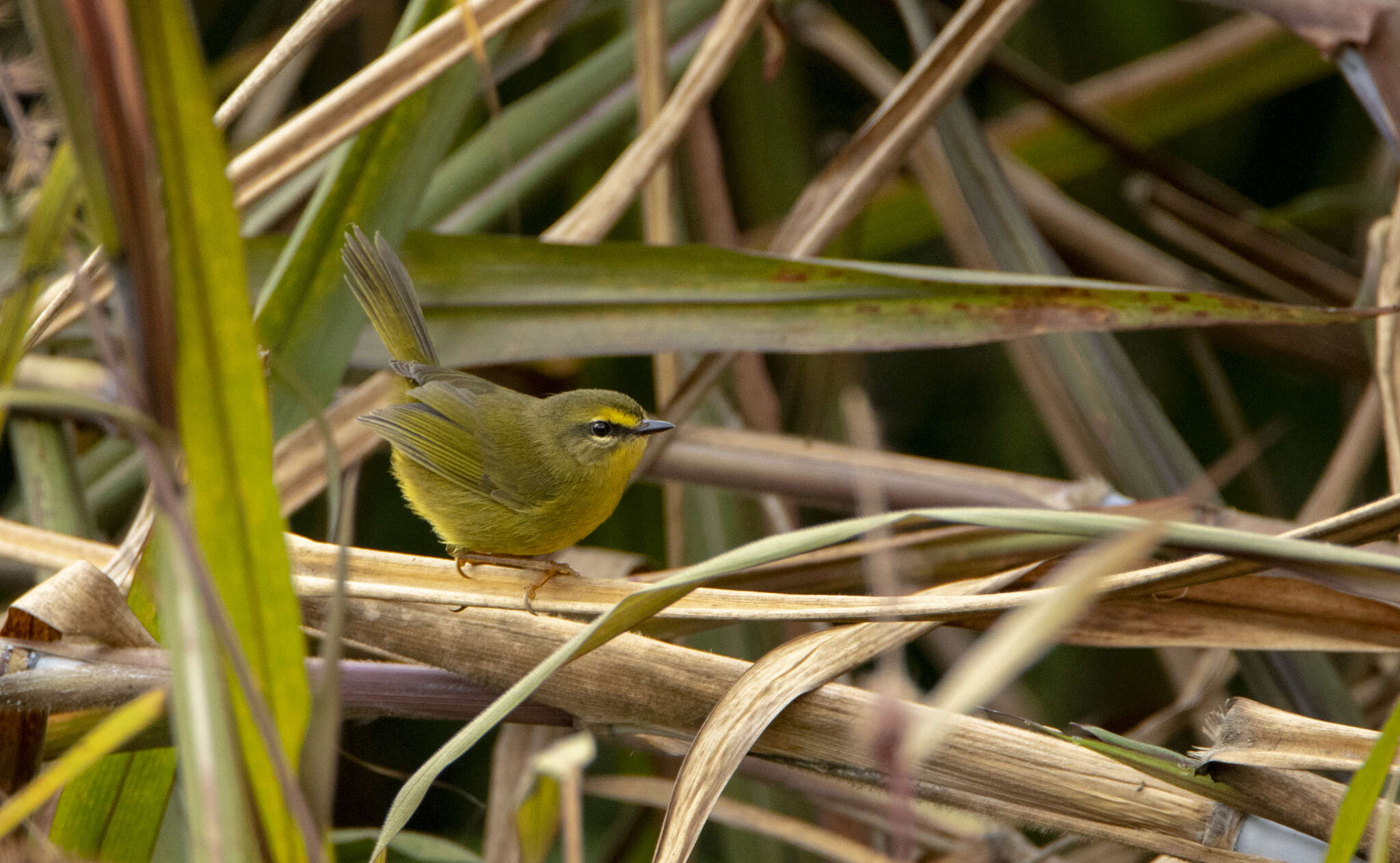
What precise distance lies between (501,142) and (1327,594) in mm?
1840

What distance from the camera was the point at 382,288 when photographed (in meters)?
1.90

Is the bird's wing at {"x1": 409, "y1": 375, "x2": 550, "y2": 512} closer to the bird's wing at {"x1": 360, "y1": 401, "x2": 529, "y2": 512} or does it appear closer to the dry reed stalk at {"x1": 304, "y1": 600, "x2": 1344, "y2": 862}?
the bird's wing at {"x1": 360, "y1": 401, "x2": 529, "y2": 512}

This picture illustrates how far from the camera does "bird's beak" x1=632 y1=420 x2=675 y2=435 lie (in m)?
2.06

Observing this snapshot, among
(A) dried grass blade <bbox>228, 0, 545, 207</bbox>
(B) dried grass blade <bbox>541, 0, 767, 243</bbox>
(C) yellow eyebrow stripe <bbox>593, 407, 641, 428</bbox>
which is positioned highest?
(B) dried grass blade <bbox>541, 0, 767, 243</bbox>

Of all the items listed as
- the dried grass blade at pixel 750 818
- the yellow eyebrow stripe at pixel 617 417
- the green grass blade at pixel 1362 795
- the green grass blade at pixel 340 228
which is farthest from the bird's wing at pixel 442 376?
the green grass blade at pixel 1362 795

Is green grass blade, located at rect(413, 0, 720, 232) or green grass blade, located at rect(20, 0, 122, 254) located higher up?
green grass blade, located at rect(413, 0, 720, 232)

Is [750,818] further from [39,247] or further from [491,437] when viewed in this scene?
[39,247]

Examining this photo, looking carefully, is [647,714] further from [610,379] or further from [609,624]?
[610,379]

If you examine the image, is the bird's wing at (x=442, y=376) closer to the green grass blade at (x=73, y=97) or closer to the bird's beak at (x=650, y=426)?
the bird's beak at (x=650, y=426)

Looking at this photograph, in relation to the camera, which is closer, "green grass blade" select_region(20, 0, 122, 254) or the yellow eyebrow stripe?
"green grass blade" select_region(20, 0, 122, 254)

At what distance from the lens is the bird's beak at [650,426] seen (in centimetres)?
206

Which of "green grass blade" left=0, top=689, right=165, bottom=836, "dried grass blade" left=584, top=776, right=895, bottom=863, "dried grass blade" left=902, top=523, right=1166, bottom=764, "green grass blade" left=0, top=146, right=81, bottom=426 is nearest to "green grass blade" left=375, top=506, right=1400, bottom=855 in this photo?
"dried grass blade" left=902, top=523, right=1166, bottom=764

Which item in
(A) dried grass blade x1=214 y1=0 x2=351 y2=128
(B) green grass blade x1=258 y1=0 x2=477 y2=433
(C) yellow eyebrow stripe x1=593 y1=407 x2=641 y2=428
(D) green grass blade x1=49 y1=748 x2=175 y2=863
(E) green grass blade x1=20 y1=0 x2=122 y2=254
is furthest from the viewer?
(C) yellow eyebrow stripe x1=593 y1=407 x2=641 y2=428

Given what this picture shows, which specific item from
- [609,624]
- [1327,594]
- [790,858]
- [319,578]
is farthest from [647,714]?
[790,858]
